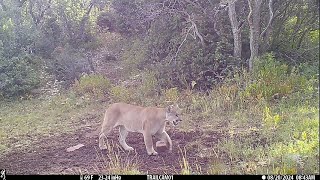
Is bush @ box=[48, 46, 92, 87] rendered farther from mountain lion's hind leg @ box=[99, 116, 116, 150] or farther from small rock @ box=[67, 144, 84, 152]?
mountain lion's hind leg @ box=[99, 116, 116, 150]

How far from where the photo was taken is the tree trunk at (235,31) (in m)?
10.2

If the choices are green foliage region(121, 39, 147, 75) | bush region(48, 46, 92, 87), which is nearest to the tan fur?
bush region(48, 46, 92, 87)

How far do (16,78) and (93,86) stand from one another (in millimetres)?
2278

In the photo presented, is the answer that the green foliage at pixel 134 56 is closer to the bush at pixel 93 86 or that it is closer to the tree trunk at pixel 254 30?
the bush at pixel 93 86

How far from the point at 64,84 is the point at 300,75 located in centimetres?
672

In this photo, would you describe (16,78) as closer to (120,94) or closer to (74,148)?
(120,94)

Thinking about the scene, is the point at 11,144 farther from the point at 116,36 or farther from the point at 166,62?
the point at 116,36

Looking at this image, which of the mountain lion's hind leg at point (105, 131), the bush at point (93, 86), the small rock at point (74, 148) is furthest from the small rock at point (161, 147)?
the bush at point (93, 86)

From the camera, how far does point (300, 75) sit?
9141 mm

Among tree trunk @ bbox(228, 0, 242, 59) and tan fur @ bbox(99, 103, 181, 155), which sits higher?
tree trunk @ bbox(228, 0, 242, 59)

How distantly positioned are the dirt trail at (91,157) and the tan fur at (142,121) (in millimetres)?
213

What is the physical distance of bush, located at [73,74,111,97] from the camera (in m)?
11.6

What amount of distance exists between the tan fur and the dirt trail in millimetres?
213

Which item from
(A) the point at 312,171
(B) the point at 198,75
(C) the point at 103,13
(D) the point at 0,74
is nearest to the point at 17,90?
(D) the point at 0,74
